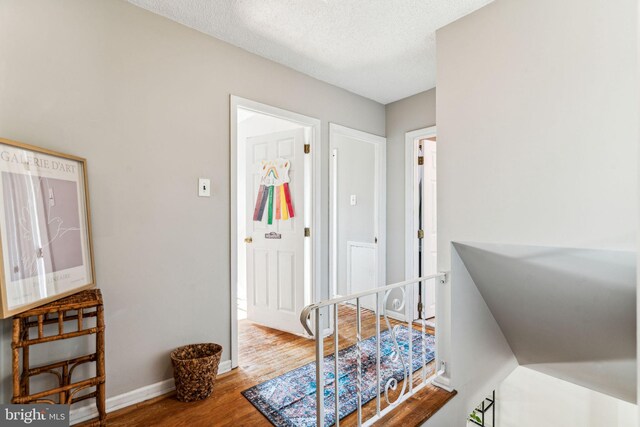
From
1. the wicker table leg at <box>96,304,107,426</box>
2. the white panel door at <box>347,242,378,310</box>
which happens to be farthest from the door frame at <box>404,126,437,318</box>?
the wicker table leg at <box>96,304,107,426</box>

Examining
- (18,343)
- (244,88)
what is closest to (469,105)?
(244,88)

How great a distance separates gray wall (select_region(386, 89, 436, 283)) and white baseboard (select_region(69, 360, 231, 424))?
2383 millimetres

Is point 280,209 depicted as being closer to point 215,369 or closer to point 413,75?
point 215,369

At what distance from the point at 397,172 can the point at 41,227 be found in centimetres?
300

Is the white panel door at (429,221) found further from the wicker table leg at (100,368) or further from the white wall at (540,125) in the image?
the wicker table leg at (100,368)

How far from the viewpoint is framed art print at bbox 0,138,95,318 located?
1366mm

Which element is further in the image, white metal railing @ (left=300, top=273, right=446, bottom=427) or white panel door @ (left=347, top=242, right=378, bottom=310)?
white panel door @ (left=347, top=242, right=378, bottom=310)

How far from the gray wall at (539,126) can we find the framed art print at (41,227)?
216 centimetres

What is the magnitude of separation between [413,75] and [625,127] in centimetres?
177

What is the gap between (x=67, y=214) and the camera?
1.63m

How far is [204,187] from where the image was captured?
7.30 ft

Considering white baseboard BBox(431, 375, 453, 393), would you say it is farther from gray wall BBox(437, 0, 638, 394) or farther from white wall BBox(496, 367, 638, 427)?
white wall BBox(496, 367, 638, 427)

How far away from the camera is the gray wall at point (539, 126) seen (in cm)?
144

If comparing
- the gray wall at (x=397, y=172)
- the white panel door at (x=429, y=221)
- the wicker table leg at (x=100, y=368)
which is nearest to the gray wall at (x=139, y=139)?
the wicker table leg at (x=100, y=368)
